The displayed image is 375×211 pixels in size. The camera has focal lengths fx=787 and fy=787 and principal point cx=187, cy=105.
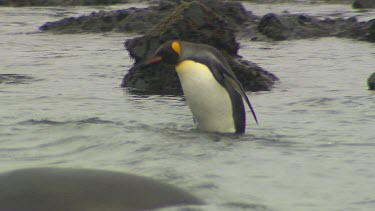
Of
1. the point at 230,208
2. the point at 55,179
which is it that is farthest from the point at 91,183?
the point at 230,208

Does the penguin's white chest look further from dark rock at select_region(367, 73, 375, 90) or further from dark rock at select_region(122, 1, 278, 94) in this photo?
dark rock at select_region(367, 73, 375, 90)

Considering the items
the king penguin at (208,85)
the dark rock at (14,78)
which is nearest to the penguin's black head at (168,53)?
the king penguin at (208,85)

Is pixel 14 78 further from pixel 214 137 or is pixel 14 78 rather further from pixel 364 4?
pixel 364 4

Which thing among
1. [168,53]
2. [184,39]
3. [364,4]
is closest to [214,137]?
[168,53]

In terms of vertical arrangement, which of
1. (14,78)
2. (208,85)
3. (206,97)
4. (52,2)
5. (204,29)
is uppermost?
(204,29)

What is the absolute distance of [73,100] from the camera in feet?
29.0

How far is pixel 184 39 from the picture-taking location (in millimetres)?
9680

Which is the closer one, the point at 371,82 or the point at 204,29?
the point at 371,82

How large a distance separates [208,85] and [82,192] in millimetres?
2938

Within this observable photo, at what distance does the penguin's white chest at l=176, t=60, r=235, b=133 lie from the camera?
697 centimetres

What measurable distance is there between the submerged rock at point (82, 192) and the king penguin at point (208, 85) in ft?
8.05

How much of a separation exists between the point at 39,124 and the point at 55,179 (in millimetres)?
2937

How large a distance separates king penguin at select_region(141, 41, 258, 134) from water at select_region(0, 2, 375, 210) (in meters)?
0.22

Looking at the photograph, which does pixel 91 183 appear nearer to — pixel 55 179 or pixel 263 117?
pixel 55 179
